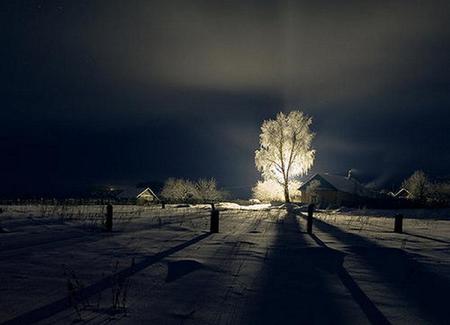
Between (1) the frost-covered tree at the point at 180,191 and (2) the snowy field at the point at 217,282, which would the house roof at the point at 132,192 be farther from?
(2) the snowy field at the point at 217,282

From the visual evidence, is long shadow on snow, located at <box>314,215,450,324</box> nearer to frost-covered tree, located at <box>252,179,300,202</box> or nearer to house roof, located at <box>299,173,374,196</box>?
frost-covered tree, located at <box>252,179,300,202</box>

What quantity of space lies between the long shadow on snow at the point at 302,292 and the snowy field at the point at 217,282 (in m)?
0.01

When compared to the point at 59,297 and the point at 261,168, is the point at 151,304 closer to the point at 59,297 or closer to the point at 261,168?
the point at 59,297

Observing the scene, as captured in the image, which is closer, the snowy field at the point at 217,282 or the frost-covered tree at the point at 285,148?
the snowy field at the point at 217,282

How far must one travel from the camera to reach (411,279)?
6.39 m

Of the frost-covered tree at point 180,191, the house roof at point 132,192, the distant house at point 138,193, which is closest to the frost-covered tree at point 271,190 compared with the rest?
the frost-covered tree at point 180,191

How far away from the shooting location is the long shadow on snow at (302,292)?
4.34 m

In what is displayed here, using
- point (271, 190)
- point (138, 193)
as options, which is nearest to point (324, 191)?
point (271, 190)

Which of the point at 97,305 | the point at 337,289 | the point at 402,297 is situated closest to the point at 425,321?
the point at 402,297

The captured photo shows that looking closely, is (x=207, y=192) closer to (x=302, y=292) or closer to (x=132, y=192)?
(x=132, y=192)

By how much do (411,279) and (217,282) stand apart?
10.7 ft

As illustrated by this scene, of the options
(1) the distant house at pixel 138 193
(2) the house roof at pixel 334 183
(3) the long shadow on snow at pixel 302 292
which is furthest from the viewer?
(1) the distant house at pixel 138 193

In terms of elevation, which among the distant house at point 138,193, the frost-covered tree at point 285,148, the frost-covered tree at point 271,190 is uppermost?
the frost-covered tree at point 285,148

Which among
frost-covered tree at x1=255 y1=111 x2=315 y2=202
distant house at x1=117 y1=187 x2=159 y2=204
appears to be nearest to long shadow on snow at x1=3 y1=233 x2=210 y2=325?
frost-covered tree at x1=255 y1=111 x2=315 y2=202
